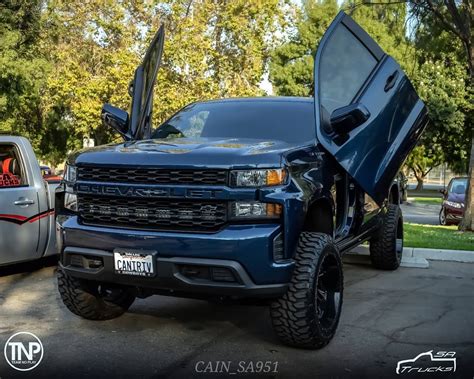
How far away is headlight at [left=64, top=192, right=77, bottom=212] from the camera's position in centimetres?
441

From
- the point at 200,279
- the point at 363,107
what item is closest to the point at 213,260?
the point at 200,279

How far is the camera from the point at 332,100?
489 centimetres

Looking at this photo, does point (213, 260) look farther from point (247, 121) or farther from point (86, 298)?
point (247, 121)

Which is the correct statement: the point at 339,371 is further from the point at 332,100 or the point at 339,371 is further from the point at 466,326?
the point at 332,100

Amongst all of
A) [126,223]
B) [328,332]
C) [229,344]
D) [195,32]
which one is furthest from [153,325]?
[195,32]

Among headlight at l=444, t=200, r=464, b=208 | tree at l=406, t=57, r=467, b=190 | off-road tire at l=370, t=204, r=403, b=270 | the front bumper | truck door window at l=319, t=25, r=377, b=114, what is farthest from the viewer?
tree at l=406, t=57, r=467, b=190

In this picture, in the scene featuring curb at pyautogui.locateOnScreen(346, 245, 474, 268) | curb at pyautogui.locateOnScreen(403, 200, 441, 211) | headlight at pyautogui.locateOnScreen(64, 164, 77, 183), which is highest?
headlight at pyautogui.locateOnScreen(64, 164, 77, 183)

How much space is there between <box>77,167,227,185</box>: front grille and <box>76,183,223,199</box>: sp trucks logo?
0.17 feet

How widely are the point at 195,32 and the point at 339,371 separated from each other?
17.5 m

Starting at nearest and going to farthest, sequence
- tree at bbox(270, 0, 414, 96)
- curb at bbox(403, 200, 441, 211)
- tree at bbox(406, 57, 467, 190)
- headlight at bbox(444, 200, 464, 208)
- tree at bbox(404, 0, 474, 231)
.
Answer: tree at bbox(404, 0, 474, 231) < headlight at bbox(444, 200, 464, 208) < tree at bbox(406, 57, 467, 190) < curb at bbox(403, 200, 441, 211) < tree at bbox(270, 0, 414, 96)

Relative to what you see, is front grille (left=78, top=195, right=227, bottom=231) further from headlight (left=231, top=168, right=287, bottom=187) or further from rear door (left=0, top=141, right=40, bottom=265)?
rear door (left=0, top=141, right=40, bottom=265)

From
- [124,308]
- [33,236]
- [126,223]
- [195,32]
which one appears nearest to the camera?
[126,223]

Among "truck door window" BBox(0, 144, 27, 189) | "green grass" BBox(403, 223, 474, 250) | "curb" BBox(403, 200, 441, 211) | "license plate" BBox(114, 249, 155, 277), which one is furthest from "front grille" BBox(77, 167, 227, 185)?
"curb" BBox(403, 200, 441, 211)

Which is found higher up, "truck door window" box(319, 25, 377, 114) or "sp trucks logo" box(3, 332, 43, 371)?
"truck door window" box(319, 25, 377, 114)
